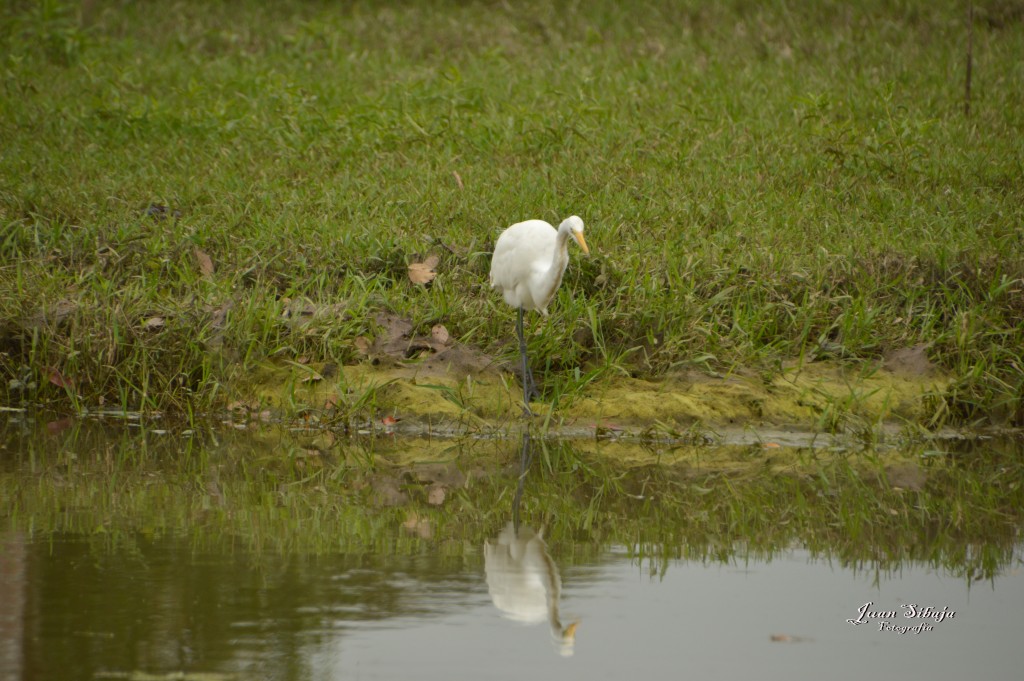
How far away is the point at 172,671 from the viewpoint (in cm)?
384

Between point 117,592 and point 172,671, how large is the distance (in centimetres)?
75

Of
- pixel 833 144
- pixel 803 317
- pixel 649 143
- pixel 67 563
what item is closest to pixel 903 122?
pixel 833 144

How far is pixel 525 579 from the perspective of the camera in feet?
15.7

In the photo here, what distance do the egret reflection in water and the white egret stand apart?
5.75 feet

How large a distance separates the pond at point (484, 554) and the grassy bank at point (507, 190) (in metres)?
0.62

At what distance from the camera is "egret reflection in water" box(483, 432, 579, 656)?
4.38 metres

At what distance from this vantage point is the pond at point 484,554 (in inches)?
160

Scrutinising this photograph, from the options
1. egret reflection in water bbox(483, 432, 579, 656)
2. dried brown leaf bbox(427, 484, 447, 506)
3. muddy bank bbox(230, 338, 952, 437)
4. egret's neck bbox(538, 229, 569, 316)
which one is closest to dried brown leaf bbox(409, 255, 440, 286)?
muddy bank bbox(230, 338, 952, 437)

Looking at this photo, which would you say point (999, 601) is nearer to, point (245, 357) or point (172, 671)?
point (172, 671)

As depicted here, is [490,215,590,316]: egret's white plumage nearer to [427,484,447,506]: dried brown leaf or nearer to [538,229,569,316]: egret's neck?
[538,229,569,316]: egret's neck

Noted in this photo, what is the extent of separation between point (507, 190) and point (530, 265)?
2.11 meters

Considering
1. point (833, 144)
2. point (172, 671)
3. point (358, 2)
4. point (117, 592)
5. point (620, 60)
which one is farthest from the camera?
point (358, 2)

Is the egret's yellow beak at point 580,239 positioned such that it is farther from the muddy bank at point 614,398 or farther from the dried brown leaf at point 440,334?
the dried brown leaf at point 440,334
